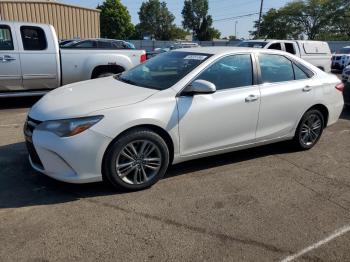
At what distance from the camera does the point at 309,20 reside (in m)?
66.1

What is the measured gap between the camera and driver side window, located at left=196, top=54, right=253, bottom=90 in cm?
459

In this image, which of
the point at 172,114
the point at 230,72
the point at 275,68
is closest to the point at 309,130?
the point at 275,68

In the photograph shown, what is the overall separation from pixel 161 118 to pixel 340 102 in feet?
10.8

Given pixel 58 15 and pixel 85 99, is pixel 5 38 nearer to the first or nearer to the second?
pixel 85 99

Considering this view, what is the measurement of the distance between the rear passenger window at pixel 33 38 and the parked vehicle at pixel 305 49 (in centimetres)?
813

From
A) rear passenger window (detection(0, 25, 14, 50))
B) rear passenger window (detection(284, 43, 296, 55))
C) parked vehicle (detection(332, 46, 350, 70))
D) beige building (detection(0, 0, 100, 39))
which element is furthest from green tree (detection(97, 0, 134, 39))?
rear passenger window (detection(0, 25, 14, 50))

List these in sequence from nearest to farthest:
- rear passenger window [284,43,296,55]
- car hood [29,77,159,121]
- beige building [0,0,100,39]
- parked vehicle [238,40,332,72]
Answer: car hood [29,77,159,121], parked vehicle [238,40,332,72], rear passenger window [284,43,296,55], beige building [0,0,100,39]

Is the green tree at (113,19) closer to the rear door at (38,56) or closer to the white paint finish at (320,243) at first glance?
the rear door at (38,56)

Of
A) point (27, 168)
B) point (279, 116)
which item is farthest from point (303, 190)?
point (27, 168)

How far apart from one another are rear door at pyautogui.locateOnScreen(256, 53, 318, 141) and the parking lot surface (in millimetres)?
500

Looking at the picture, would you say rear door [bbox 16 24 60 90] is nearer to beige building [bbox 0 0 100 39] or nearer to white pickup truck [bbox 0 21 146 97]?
white pickup truck [bbox 0 21 146 97]

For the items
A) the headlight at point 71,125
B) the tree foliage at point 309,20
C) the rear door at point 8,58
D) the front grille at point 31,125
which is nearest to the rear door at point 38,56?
the rear door at point 8,58

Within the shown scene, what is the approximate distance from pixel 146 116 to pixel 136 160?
1.59 ft

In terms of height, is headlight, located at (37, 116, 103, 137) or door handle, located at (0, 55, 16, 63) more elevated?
door handle, located at (0, 55, 16, 63)
